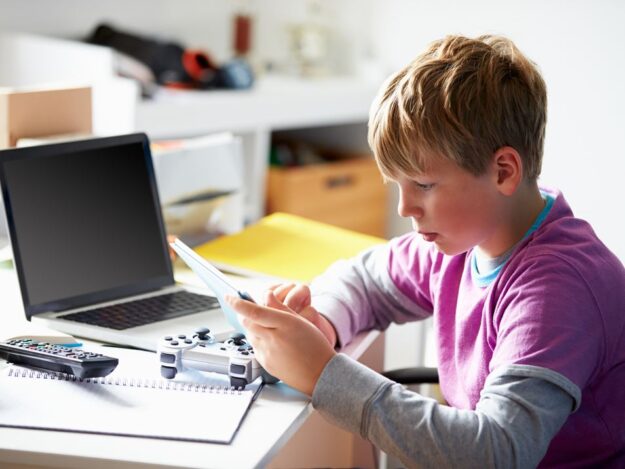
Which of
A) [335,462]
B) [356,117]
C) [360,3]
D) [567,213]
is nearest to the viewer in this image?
[567,213]

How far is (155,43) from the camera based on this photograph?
120 inches

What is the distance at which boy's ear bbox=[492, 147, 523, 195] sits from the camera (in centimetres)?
105

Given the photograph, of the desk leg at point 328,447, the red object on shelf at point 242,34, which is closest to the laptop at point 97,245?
the desk leg at point 328,447

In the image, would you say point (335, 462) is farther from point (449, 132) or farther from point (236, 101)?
point (236, 101)

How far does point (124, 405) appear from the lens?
1.03m

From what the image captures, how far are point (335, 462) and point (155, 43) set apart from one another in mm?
1801

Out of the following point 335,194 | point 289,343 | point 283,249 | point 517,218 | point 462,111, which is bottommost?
point 335,194

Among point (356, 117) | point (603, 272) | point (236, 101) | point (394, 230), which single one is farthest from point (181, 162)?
point (394, 230)

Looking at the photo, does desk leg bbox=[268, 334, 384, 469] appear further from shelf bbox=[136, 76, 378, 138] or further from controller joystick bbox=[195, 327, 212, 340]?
shelf bbox=[136, 76, 378, 138]

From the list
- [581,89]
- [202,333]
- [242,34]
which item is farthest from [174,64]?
[202,333]

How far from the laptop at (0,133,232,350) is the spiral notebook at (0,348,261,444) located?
0.43 ft

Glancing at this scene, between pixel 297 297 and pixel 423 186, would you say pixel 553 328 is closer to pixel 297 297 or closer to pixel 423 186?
pixel 423 186

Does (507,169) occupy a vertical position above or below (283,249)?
above

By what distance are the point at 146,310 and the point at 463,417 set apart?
20.9 inches
